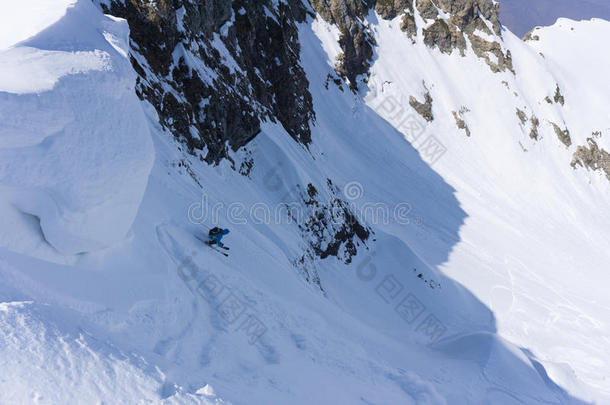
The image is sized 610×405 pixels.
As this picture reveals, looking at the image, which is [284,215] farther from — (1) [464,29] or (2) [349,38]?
(1) [464,29]

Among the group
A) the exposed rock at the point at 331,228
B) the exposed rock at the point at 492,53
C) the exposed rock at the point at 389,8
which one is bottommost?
the exposed rock at the point at 331,228

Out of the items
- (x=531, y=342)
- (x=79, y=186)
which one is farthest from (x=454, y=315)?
(x=79, y=186)

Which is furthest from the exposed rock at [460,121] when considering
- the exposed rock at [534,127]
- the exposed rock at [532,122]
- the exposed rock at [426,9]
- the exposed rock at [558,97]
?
the exposed rock at [558,97]

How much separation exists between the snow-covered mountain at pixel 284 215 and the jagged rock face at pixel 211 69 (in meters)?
0.12

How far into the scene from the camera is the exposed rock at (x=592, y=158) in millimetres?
47531

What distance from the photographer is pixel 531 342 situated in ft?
70.4

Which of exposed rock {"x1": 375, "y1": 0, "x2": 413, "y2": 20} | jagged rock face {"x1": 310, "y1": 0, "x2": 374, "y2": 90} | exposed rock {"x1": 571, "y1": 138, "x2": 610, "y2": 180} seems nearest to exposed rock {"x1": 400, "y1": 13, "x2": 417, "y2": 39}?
exposed rock {"x1": 375, "y1": 0, "x2": 413, "y2": 20}

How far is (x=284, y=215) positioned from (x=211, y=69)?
23.9 feet

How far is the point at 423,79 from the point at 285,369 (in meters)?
42.7

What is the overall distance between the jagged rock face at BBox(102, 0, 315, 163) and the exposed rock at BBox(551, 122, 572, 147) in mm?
35724

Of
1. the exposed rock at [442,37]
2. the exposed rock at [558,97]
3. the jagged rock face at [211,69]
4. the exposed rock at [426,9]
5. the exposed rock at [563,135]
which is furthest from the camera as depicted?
the exposed rock at [558,97]

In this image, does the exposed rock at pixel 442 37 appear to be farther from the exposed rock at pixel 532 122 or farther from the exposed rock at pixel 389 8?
the exposed rock at pixel 532 122

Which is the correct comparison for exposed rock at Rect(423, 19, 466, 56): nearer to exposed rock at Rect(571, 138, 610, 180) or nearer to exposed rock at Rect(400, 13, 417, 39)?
exposed rock at Rect(400, 13, 417, 39)

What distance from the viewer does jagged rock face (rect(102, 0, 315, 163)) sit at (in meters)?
14.9
